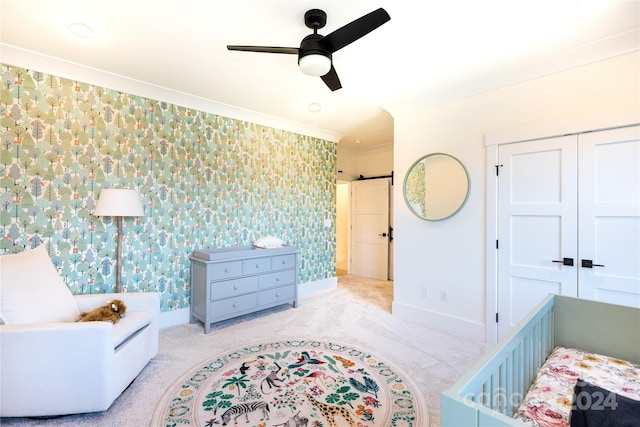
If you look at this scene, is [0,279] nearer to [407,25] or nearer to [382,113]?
[407,25]

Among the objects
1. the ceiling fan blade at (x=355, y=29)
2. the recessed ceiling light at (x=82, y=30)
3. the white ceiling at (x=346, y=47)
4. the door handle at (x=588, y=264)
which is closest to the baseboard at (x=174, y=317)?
the white ceiling at (x=346, y=47)

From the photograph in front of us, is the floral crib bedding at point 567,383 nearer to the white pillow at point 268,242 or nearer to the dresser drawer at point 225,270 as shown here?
the dresser drawer at point 225,270

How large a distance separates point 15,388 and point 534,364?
291 cm

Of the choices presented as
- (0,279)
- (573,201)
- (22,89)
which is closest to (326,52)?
(573,201)

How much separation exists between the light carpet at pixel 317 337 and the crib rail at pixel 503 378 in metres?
0.69

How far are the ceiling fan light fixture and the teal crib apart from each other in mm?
1807

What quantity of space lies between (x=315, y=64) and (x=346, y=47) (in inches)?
23.7

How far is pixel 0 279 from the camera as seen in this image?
1808 millimetres

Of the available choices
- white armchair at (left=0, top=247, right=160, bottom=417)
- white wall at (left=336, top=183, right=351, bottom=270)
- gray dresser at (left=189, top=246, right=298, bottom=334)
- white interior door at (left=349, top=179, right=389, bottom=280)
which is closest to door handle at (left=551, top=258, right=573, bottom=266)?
gray dresser at (left=189, top=246, right=298, bottom=334)

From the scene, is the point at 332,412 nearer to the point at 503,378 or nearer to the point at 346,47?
the point at 503,378

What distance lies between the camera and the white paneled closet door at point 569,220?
219 centimetres

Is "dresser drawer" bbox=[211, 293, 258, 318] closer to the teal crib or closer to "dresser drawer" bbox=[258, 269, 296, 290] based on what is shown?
"dresser drawer" bbox=[258, 269, 296, 290]

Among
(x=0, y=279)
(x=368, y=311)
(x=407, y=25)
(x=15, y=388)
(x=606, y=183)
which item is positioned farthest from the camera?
(x=368, y=311)

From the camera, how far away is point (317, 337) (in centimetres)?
294
